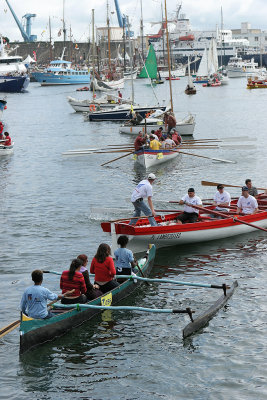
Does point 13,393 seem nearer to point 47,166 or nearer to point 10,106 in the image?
point 47,166

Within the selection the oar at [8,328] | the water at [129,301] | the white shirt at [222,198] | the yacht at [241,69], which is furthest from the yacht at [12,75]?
the oar at [8,328]

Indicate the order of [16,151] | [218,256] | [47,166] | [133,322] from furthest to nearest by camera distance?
[16,151], [47,166], [218,256], [133,322]

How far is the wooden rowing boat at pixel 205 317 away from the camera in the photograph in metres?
16.2

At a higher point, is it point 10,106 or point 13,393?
point 10,106

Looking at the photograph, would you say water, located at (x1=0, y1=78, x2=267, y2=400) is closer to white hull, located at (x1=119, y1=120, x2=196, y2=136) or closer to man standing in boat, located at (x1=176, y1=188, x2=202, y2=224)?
man standing in boat, located at (x1=176, y1=188, x2=202, y2=224)

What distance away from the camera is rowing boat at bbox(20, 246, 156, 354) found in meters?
14.9

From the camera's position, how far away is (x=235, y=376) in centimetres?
1451

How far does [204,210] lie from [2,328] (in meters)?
10.1

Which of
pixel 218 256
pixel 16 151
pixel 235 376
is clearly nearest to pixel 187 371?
pixel 235 376

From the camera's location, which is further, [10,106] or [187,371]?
[10,106]

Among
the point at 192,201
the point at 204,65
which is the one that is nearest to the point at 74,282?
the point at 192,201

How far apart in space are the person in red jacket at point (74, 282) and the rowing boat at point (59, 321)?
0.67 feet

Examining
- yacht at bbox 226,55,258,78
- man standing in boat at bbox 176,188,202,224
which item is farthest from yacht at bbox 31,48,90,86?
man standing in boat at bbox 176,188,202,224

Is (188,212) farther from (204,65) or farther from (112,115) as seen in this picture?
(204,65)
